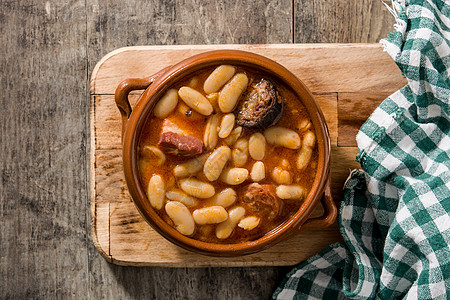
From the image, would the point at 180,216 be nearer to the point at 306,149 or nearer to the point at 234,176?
the point at 234,176

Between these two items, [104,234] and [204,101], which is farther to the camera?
[104,234]

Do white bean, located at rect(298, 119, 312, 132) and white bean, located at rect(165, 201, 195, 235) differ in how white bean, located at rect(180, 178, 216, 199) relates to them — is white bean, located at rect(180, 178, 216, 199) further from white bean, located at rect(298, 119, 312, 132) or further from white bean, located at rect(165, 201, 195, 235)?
white bean, located at rect(298, 119, 312, 132)

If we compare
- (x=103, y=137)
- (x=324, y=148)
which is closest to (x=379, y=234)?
(x=324, y=148)

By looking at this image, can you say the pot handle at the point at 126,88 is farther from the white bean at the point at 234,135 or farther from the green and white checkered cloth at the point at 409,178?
the green and white checkered cloth at the point at 409,178

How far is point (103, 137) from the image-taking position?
4.42 feet

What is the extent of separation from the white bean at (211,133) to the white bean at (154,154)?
11 cm

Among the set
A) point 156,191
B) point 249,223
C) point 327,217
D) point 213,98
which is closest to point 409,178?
point 327,217

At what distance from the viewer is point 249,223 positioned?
3.86ft

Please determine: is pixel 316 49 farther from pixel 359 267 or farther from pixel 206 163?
pixel 359 267

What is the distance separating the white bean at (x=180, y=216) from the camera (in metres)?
1.17

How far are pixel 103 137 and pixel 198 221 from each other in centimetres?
39

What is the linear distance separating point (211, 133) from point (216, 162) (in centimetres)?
7

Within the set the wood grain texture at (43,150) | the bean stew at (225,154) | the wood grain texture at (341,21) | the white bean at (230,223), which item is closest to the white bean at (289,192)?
the bean stew at (225,154)

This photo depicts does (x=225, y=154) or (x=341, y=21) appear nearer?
(x=225, y=154)
